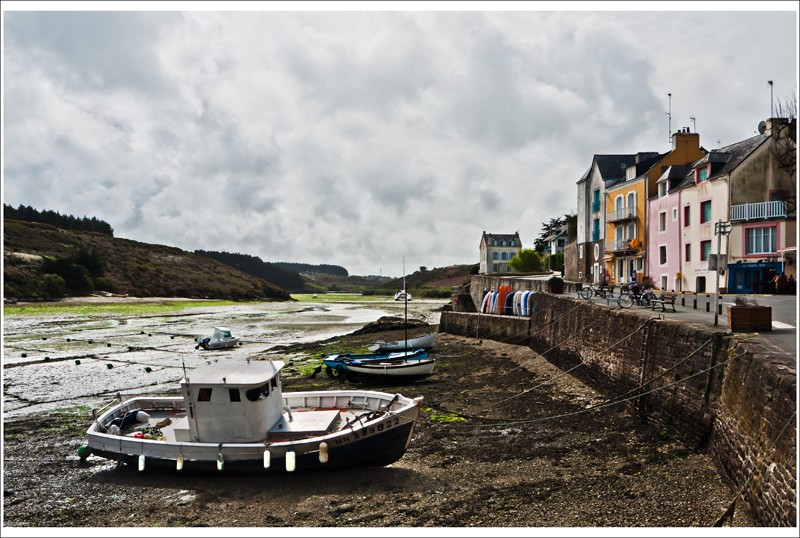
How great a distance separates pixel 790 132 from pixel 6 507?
25.2 metres

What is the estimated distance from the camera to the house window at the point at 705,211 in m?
30.3

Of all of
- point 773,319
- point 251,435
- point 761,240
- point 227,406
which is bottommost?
point 251,435

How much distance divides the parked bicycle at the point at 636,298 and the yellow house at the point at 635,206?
1699cm

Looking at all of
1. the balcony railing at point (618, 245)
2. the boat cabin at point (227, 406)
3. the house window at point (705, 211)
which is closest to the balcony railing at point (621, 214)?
the balcony railing at point (618, 245)

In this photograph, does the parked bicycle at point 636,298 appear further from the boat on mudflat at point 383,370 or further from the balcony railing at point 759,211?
the balcony railing at point 759,211

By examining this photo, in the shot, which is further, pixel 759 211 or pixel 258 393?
pixel 759 211

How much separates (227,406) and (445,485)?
5211 mm

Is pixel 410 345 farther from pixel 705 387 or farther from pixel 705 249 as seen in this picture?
pixel 705 387

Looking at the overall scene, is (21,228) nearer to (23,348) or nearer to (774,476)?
(23,348)

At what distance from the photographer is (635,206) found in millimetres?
38594

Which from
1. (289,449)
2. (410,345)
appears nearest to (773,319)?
(289,449)

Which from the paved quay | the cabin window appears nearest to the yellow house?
the paved quay

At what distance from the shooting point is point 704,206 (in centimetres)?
3072

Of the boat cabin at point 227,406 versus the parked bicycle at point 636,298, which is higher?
the parked bicycle at point 636,298
